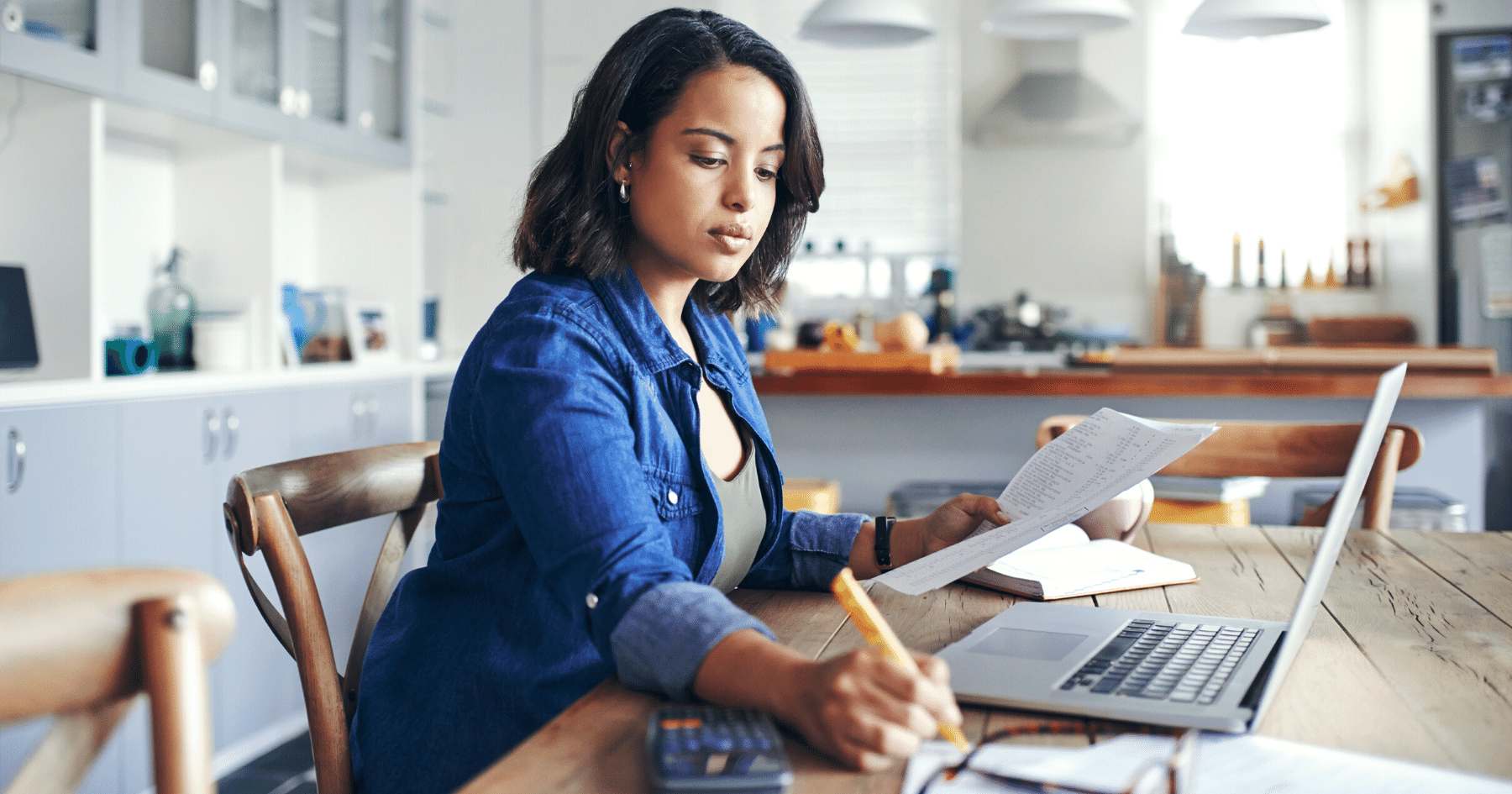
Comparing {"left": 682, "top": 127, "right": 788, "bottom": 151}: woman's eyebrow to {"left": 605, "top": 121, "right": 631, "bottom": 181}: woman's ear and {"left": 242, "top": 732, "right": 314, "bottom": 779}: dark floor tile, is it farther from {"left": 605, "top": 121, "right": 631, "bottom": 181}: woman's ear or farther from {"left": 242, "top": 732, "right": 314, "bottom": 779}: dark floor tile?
{"left": 242, "top": 732, "right": 314, "bottom": 779}: dark floor tile

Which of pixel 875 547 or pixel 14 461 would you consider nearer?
pixel 875 547

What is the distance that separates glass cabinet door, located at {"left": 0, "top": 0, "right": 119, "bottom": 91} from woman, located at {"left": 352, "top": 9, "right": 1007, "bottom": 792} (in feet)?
5.00

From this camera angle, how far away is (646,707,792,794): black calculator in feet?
1.83

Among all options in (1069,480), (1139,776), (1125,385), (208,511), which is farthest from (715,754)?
(208,511)

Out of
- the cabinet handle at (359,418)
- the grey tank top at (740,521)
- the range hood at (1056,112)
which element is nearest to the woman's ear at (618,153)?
the grey tank top at (740,521)

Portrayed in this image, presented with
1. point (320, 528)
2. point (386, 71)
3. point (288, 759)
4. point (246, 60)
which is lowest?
point (288, 759)

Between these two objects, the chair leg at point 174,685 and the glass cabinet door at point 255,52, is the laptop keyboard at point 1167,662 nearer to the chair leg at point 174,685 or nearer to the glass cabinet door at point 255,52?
the chair leg at point 174,685

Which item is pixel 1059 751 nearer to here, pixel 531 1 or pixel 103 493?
pixel 103 493

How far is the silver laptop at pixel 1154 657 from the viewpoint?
0.69 m

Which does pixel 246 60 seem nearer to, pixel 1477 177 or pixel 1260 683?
pixel 1260 683

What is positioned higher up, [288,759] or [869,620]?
[869,620]

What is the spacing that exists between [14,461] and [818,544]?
1.58 metres

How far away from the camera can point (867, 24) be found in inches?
130

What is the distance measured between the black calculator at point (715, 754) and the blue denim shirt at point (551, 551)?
0.22ft
